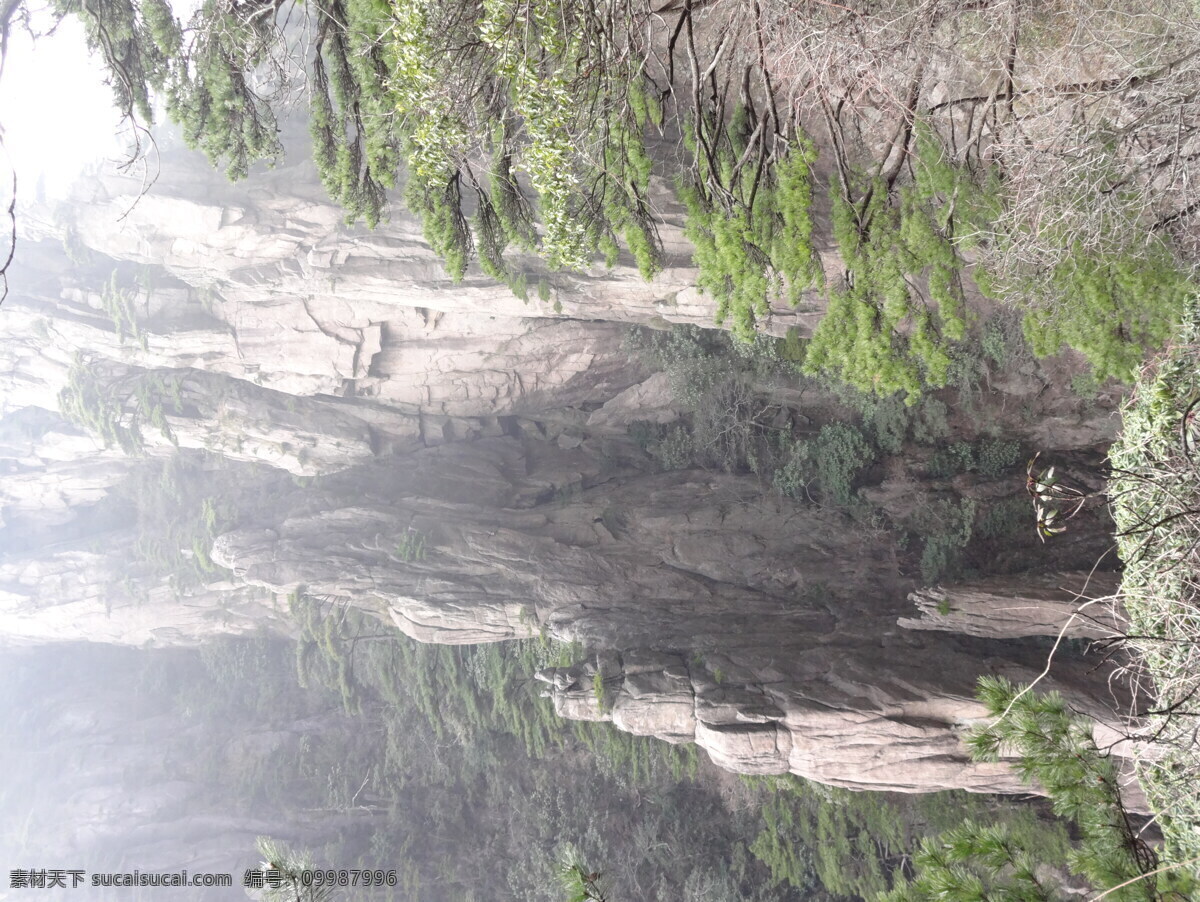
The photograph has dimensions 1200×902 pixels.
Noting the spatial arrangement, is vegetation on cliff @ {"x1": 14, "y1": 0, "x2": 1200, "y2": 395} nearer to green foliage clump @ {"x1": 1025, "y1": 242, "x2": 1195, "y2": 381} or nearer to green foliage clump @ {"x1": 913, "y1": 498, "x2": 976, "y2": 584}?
green foliage clump @ {"x1": 1025, "y1": 242, "x2": 1195, "y2": 381}

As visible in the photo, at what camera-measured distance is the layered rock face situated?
12148 mm

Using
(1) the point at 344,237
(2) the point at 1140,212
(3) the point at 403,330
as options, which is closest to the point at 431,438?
(3) the point at 403,330

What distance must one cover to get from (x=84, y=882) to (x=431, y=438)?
16996 millimetres

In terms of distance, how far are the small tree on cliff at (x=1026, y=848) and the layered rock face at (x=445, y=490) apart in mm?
6026

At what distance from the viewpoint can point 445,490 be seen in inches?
768

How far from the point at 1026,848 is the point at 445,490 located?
16375 mm

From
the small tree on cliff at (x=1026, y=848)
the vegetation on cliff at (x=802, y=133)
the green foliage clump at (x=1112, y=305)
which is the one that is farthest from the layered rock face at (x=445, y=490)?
the small tree on cliff at (x=1026, y=848)

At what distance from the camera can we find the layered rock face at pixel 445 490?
478 inches

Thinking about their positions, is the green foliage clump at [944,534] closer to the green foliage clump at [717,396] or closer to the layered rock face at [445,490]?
the layered rock face at [445,490]

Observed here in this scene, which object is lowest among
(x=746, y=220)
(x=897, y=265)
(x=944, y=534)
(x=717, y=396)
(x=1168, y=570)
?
(x=944, y=534)

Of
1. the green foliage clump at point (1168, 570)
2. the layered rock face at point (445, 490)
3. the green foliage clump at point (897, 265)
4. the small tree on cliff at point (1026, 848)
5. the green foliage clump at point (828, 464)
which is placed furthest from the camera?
the green foliage clump at point (828, 464)

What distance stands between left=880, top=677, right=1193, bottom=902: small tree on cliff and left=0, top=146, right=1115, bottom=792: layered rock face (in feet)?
19.8

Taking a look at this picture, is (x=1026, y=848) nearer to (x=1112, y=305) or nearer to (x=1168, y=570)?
(x=1168, y=570)

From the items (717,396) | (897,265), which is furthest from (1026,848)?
(717,396)
